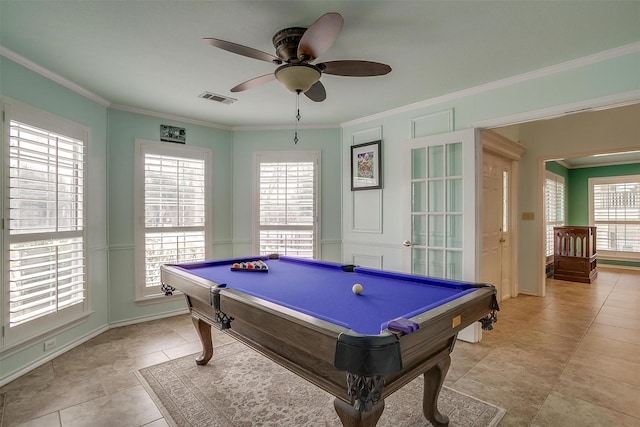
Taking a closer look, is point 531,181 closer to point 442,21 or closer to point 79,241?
point 442,21

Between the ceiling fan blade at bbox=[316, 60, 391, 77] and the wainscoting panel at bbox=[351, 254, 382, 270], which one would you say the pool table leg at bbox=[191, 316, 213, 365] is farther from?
the ceiling fan blade at bbox=[316, 60, 391, 77]

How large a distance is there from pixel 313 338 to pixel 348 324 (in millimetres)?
174

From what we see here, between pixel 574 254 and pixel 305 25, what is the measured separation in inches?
259

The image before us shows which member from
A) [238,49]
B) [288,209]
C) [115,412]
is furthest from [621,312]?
[115,412]

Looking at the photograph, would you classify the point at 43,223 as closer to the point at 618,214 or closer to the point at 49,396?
the point at 49,396

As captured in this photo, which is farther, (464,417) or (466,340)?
(466,340)

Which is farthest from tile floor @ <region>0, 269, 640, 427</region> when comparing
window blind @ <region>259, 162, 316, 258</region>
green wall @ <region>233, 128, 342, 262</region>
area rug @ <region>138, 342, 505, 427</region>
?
window blind @ <region>259, 162, 316, 258</region>

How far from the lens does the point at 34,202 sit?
8.76 feet

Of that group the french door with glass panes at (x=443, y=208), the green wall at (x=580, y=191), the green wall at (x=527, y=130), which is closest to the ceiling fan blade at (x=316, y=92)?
the french door with glass panes at (x=443, y=208)

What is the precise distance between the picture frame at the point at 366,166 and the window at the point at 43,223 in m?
3.05

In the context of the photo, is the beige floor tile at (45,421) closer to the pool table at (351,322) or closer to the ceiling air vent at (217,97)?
the pool table at (351,322)

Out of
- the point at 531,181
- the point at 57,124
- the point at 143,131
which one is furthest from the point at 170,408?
the point at 531,181

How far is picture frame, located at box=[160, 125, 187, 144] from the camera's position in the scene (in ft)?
13.1

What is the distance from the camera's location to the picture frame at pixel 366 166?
401 centimetres
